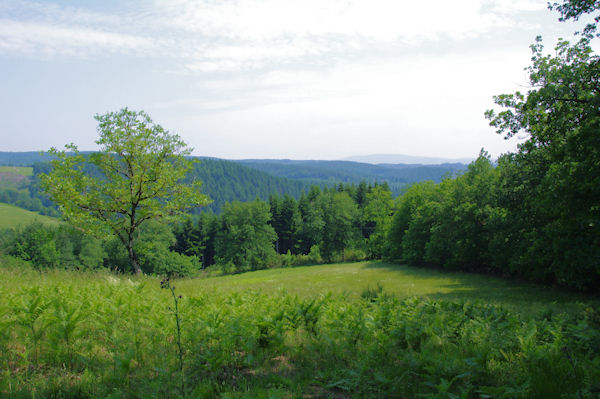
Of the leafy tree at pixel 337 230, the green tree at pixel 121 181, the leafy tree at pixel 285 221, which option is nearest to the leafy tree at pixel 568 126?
the green tree at pixel 121 181

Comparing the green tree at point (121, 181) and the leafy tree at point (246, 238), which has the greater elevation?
the green tree at point (121, 181)

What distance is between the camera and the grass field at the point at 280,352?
4395mm

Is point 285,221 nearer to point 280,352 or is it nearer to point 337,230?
point 337,230

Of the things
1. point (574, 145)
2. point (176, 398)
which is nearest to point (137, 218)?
point (176, 398)

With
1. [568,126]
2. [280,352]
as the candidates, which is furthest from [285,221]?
[280,352]

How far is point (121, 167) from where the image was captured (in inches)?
723

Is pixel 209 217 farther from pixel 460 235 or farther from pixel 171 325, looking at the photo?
pixel 171 325

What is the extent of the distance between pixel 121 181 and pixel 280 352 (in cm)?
1479

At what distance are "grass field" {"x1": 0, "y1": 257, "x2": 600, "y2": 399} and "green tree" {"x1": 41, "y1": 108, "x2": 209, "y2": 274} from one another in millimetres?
10133

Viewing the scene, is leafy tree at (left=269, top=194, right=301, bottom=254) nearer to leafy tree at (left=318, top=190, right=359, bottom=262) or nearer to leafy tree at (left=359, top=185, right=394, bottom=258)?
leafy tree at (left=318, top=190, right=359, bottom=262)

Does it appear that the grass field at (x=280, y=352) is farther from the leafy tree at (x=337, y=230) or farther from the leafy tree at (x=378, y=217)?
the leafy tree at (x=337, y=230)

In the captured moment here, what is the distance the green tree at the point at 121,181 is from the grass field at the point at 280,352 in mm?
10133

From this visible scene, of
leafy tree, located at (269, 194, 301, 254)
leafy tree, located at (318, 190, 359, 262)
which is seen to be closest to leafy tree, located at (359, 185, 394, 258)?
leafy tree, located at (318, 190, 359, 262)

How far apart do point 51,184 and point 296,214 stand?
7542 cm
